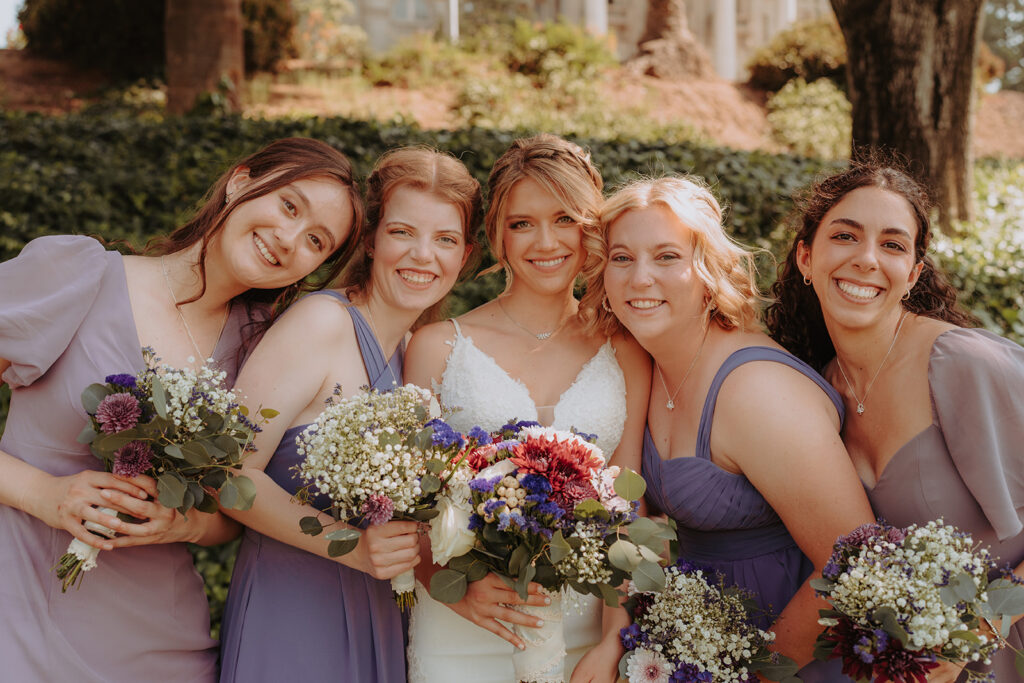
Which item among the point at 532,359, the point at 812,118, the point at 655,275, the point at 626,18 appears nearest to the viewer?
the point at 655,275

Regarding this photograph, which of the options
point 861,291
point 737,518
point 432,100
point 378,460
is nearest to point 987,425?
point 861,291

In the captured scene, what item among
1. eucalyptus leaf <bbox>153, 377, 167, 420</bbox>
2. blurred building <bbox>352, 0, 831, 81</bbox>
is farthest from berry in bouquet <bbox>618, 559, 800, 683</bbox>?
blurred building <bbox>352, 0, 831, 81</bbox>

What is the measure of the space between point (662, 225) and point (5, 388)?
411 centimetres

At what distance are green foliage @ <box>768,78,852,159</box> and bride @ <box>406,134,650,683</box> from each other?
12946mm

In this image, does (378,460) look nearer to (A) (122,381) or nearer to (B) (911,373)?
(A) (122,381)

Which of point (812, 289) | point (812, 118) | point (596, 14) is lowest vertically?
point (812, 289)

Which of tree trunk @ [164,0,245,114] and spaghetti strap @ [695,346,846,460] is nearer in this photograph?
spaghetti strap @ [695,346,846,460]

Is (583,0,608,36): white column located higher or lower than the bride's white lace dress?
higher

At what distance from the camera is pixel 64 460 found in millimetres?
2576

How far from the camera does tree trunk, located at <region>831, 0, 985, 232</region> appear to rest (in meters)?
5.77

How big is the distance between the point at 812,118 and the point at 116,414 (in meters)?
16.9

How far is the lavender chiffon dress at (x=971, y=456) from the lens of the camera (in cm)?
247

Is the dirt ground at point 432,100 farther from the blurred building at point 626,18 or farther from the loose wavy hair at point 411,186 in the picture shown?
the loose wavy hair at point 411,186

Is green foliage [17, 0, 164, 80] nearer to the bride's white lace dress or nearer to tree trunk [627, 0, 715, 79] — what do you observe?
tree trunk [627, 0, 715, 79]
